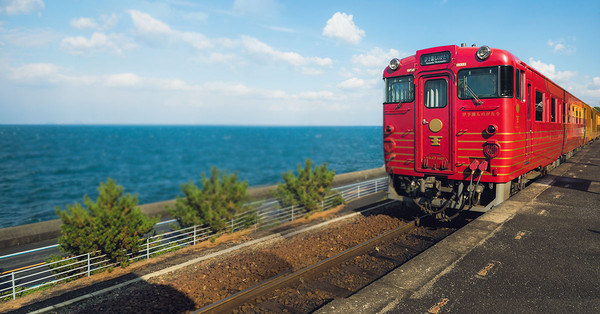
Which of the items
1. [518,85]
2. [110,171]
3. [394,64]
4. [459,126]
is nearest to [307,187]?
[394,64]

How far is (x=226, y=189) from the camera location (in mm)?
15555

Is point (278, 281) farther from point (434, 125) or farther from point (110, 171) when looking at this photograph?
point (110, 171)

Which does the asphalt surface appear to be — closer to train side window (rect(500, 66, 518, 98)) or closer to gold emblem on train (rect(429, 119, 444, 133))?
gold emblem on train (rect(429, 119, 444, 133))

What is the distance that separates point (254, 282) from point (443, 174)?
224 inches

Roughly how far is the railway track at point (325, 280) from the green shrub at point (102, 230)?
522cm

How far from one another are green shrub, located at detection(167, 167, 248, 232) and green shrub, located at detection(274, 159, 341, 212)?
2834 mm

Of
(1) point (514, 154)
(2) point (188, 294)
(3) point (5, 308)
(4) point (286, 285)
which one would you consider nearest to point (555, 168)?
(1) point (514, 154)

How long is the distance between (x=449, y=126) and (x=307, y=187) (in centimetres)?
972

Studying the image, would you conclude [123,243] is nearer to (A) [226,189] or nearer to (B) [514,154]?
(A) [226,189]

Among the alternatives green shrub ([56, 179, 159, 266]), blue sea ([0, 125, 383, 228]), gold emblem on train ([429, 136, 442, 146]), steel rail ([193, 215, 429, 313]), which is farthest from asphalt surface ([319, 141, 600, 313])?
blue sea ([0, 125, 383, 228])

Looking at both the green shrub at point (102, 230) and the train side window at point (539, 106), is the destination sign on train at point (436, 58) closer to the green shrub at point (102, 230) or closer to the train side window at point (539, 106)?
the train side window at point (539, 106)

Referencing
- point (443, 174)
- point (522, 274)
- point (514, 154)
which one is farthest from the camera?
point (443, 174)

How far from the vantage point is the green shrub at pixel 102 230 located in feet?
32.7

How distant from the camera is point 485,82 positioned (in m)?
8.53
